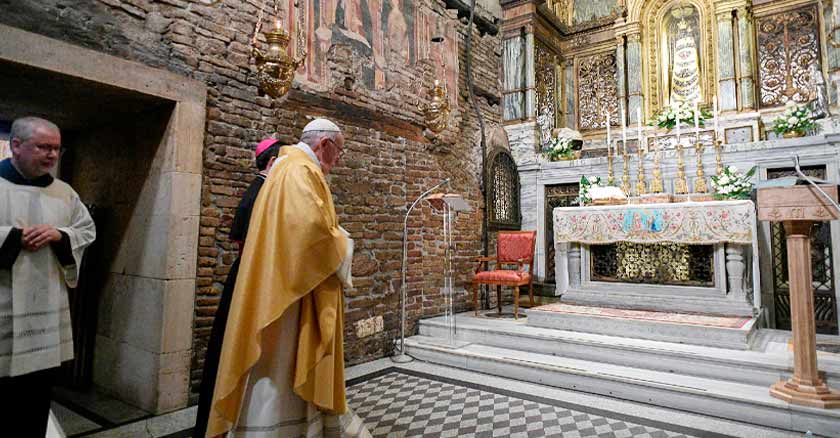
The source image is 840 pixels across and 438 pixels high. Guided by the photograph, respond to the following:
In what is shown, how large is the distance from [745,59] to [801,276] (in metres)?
6.22

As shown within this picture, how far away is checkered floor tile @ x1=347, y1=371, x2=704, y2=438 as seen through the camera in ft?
9.91

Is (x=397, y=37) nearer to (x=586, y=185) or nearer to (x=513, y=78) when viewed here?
(x=513, y=78)

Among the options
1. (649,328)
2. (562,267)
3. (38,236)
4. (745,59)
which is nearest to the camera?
(38,236)

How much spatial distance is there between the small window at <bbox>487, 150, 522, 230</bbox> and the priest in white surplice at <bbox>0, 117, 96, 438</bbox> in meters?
5.58

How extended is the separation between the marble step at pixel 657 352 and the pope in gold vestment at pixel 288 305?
3024 millimetres

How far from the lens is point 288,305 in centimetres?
190

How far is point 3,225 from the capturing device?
7.13 feet

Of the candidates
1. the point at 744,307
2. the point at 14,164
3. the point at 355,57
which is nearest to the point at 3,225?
the point at 14,164

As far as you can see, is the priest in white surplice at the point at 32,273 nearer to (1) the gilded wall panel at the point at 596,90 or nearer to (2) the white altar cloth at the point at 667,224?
(2) the white altar cloth at the point at 667,224

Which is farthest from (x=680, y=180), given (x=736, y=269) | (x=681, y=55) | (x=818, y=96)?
(x=681, y=55)

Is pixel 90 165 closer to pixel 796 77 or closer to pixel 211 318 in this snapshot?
pixel 211 318

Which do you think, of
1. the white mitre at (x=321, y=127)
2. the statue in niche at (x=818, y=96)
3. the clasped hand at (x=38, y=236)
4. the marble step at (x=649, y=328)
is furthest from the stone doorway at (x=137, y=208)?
the statue in niche at (x=818, y=96)

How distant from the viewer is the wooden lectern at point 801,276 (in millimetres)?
3025

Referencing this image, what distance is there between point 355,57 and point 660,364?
433 cm
